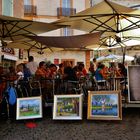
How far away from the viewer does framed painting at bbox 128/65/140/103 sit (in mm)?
10828

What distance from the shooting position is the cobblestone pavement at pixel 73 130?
841cm

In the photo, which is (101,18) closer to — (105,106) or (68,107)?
(105,106)

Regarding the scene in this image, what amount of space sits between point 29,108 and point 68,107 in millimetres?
1175

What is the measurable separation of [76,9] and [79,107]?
30.7 metres

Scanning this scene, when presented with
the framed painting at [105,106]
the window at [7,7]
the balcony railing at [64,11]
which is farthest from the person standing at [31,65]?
the balcony railing at [64,11]

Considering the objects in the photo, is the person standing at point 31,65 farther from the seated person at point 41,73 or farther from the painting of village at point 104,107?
the painting of village at point 104,107

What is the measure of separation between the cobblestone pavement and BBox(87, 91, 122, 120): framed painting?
19 cm

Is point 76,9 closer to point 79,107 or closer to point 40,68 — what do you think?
point 40,68

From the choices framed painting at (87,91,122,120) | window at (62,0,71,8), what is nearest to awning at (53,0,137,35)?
framed painting at (87,91,122,120)

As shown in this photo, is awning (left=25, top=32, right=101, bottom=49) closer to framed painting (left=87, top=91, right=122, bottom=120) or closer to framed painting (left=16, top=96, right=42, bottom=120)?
framed painting (left=87, top=91, right=122, bottom=120)

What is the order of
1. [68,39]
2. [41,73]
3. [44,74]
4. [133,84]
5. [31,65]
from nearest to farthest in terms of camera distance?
[133,84] < [68,39] < [41,73] < [44,74] < [31,65]

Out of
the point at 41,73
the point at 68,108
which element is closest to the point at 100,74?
the point at 41,73

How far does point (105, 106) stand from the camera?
1012 cm

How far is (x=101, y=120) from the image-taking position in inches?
405
